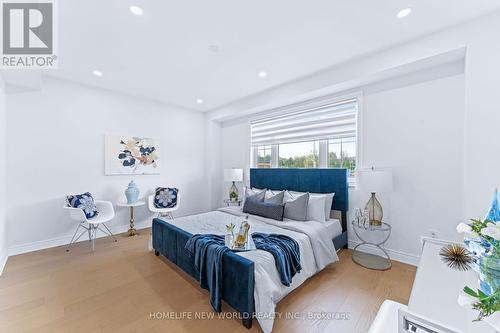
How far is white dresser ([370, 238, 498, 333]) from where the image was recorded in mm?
722

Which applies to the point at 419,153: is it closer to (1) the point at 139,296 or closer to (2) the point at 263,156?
(2) the point at 263,156

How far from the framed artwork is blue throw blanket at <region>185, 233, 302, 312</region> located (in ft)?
8.69

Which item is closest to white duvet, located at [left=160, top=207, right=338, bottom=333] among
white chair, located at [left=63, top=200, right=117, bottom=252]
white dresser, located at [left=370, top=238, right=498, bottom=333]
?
white dresser, located at [left=370, top=238, right=498, bottom=333]

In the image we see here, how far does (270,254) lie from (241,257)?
0.99 feet

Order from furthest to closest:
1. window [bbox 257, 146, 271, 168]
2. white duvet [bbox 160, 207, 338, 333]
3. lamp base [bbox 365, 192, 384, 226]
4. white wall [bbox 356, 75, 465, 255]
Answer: window [bbox 257, 146, 271, 168]
lamp base [bbox 365, 192, 384, 226]
white wall [bbox 356, 75, 465, 255]
white duvet [bbox 160, 207, 338, 333]

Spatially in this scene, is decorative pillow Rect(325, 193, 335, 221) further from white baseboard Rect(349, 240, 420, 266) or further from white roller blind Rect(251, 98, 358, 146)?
white roller blind Rect(251, 98, 358, 146)

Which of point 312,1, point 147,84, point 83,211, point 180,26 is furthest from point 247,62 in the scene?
point 83,211

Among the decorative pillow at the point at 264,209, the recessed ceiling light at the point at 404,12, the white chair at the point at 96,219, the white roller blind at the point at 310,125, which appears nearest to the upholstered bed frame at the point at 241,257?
the white roller blind at the point at 310,125

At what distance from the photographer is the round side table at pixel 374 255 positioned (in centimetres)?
272

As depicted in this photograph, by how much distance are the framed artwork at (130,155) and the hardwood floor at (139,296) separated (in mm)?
1654

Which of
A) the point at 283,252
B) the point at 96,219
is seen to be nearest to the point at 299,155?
the point at 283,252

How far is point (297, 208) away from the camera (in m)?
3.01

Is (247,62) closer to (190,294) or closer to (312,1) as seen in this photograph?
(312,1)

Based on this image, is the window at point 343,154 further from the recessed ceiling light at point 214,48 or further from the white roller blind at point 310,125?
the recessed ceiling light at point 214,48
